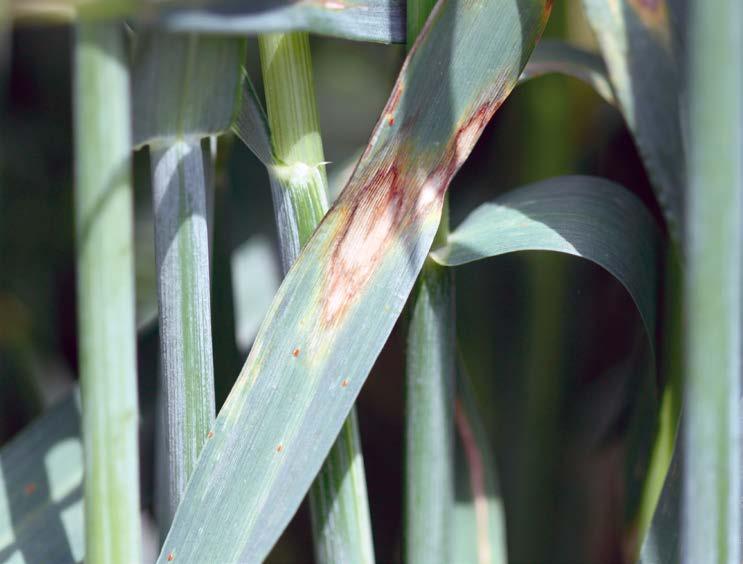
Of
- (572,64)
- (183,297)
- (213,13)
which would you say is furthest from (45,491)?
(572,64)

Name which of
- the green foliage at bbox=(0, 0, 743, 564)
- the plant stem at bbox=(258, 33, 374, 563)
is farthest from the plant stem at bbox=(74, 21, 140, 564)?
the plant stem at bbox=(258, 33, 374, 563)

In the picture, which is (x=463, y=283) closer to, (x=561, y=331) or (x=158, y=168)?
(x=561, y=331)

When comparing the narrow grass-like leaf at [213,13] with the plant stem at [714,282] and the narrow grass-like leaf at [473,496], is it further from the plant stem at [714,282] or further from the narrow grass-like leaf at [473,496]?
the narrow grass-like leaf at [473,496]

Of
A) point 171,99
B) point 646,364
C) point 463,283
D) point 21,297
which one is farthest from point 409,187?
point 21,297

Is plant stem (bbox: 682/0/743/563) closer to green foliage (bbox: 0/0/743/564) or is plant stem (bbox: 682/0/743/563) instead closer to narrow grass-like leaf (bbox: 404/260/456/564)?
green foliage (bbox: 0/0/743/564)

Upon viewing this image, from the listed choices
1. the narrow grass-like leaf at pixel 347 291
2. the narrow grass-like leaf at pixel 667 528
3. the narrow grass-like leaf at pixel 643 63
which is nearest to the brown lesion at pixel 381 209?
the narrow grass-like leaf at pixel 347 291

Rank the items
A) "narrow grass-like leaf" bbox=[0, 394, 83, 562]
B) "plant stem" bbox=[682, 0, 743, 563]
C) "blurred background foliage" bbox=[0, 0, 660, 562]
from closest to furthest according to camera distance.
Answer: "plant stem" bbox=[682, 0, 743, 563], "narrow grass-like leaf" bbox=[0, 394, 83, 562], "blurred background foliage" bbox=[0, 0, 660, 562]
